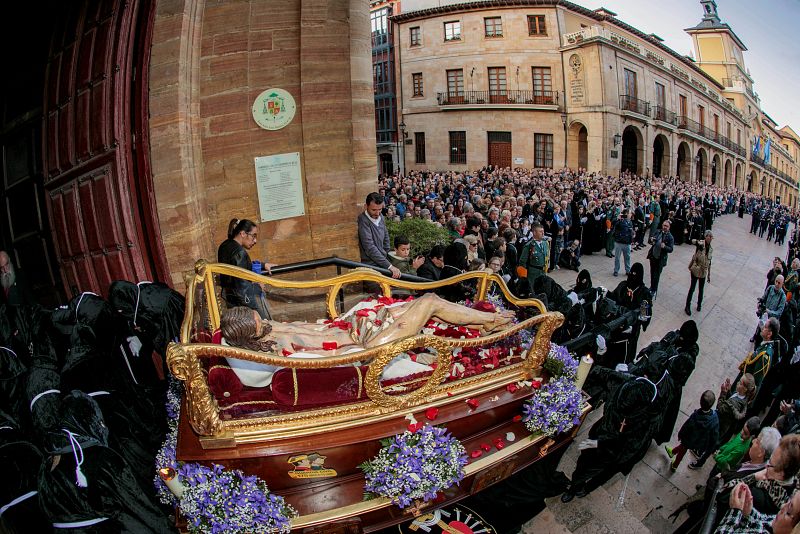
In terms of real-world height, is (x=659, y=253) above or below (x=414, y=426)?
above

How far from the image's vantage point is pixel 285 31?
5980mm

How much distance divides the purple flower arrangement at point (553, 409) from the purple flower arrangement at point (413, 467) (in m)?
0.84

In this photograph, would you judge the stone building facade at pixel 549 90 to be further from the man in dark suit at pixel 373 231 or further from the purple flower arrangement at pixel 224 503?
the purple flower arrangement at pixel 224 503

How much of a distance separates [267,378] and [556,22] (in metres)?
16.4

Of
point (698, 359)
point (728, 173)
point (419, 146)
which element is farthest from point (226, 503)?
point (728, 173)

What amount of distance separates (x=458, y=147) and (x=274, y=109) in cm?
1483

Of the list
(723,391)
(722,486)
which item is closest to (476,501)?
(722,486)

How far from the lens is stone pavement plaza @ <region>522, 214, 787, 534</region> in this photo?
382 cm

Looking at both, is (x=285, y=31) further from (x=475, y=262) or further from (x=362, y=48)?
(x=475, y=262)

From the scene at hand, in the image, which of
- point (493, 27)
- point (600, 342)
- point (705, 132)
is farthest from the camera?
point (705, 132)

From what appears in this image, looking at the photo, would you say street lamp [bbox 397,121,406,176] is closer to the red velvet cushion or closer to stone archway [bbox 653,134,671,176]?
stone archway [bbox 653,134,671,176]

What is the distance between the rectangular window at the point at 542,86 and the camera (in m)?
16.0

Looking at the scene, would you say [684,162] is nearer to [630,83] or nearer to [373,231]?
[630,83]

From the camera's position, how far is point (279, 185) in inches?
245
